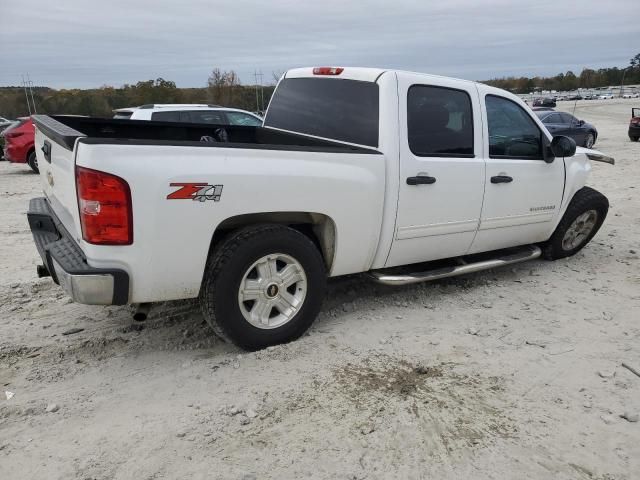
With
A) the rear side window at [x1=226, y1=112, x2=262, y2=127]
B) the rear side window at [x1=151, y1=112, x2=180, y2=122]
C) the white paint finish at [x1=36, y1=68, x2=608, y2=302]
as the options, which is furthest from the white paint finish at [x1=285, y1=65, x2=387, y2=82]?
the rear side window at [x1=226, y1=112, x2=262, y2=127]

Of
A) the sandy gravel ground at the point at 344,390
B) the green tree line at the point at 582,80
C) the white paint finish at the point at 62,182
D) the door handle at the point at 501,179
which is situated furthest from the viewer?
the green tree line at the point at 582,80

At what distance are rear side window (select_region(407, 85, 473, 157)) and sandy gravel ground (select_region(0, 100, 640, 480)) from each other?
1.33 meters

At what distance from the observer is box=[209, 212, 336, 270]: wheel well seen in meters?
3.46

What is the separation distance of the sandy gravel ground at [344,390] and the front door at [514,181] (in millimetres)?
566

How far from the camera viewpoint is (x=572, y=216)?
5461 millimetres

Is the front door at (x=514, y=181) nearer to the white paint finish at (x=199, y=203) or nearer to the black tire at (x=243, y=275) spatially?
the white paint finish at (x=199, y=203)

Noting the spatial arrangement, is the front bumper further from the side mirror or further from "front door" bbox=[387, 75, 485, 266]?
the side mirror

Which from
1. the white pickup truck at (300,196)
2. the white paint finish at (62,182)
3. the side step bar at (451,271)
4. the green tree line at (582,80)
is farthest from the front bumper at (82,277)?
the green tree line at (582,80)

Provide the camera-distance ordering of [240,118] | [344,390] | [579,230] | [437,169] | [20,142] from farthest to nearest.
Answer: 1. [20,142]
2. [240,118]
3. [579,230]
4. [437,169]
5. [344,390]

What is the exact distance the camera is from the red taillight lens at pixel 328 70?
4.38 meters

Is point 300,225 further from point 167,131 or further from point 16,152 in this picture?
point 16,152

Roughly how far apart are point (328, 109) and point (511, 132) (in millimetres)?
1692

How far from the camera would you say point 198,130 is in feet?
17.5

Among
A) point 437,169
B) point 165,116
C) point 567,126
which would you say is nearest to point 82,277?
point 437,169
